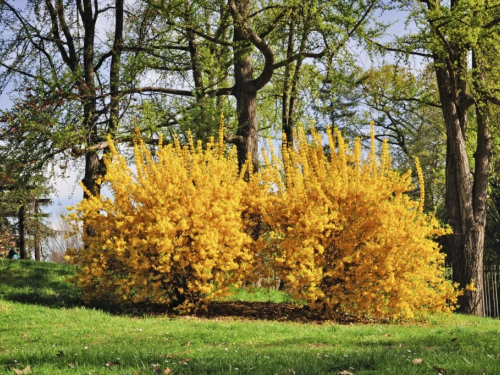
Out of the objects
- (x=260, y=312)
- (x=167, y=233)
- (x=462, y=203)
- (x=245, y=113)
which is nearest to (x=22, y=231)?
(x=245, y=113)

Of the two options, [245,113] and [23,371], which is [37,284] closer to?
[245,113]

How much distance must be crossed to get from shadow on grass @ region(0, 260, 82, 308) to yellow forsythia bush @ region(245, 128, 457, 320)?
4338 millimetres

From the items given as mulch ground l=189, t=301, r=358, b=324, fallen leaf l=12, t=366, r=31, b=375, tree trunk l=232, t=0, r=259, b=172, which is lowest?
mulch ground l=189, t=301, r=358, b=324

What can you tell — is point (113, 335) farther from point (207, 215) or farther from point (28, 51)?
point (28, 51)

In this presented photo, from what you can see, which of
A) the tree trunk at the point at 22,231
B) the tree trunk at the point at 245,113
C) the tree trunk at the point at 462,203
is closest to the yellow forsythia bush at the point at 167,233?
the tree trunk at the point at 245,113

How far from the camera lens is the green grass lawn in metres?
5.08

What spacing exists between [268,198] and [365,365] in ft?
20.9

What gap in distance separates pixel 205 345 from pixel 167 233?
3781 millimetres

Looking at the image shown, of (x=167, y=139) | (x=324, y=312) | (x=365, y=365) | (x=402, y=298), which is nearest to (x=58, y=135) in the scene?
(x=167, y=139)

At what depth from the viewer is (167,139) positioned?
14688 millimetres

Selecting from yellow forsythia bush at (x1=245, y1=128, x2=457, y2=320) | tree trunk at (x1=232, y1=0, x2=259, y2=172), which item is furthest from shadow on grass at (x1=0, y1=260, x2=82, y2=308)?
tree trunk at (x1=232, y1=0, x2=259, y2=172)

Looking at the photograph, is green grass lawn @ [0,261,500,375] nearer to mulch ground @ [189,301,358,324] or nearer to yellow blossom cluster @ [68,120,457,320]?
mulch ground @ [189,301,358,324]

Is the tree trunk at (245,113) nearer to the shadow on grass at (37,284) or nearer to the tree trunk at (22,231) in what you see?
the shadow on grass at (37,284)

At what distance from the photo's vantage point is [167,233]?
1051cm
